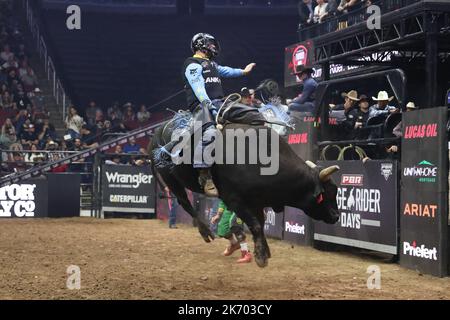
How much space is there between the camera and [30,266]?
9.51 meters

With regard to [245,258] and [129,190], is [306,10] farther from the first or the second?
[245,258]

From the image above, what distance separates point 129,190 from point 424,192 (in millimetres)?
12389

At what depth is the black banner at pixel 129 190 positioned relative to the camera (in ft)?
65.9

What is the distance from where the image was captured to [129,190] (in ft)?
65.9

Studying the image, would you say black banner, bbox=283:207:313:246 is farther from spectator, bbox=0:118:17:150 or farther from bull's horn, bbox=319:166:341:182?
spectator, bbox=0:118:17:150

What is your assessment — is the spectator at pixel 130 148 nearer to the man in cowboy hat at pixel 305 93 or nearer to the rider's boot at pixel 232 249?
the man in cowboy hat at pixel 305 93

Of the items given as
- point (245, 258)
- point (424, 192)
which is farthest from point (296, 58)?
point (424, 192)

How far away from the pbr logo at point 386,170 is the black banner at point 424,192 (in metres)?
0.38

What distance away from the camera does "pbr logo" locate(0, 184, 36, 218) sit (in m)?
19.2

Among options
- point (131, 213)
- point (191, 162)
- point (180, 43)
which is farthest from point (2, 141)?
point (191, 162)

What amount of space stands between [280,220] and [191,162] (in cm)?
549

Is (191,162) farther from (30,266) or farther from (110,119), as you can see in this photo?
(110,119)

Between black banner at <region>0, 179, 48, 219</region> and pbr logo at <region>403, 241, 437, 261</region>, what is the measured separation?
42.1 feet

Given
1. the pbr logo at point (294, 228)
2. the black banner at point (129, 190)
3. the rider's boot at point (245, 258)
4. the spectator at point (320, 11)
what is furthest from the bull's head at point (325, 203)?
the black banner at point (129, 190)
